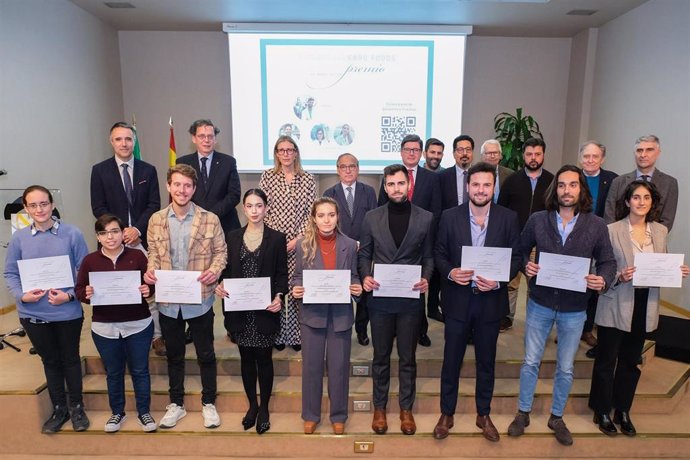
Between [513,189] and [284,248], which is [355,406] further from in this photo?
[513,189]

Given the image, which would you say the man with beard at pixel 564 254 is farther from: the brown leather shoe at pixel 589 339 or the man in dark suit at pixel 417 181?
the brown leather shoe at pixel 589 339

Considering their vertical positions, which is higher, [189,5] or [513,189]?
[189,5]

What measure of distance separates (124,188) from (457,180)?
2.58m

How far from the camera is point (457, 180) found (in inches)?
145

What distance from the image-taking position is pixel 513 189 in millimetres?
3547

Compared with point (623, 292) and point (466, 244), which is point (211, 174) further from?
point (623, 292)

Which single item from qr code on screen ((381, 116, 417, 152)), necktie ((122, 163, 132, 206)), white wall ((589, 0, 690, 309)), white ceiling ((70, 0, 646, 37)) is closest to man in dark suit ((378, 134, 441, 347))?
necktie ((122, 163, 132, 206))

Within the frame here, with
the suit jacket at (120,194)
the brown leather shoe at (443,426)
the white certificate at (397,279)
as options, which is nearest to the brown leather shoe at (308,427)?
the brown leather shoe at (443,426)

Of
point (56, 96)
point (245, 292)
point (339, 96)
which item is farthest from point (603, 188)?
point (56, 96)

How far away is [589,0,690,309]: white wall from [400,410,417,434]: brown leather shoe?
379 cm

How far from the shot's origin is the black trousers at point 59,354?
2750 millimetres

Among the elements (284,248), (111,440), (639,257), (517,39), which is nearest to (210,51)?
(517,39)

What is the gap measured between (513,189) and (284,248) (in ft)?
6.40

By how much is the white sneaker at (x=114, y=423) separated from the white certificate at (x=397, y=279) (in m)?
1.94
